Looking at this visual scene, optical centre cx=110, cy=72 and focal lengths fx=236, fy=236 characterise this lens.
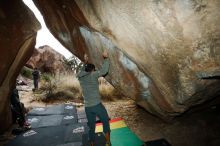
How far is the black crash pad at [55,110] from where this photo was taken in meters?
7.78

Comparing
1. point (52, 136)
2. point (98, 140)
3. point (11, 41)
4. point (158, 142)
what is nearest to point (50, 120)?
point (52, 136)

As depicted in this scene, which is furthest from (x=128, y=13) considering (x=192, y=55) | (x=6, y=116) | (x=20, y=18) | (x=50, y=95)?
(x=50, y=95)

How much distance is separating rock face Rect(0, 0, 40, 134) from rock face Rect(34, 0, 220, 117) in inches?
55.6

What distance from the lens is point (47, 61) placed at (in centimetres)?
1939

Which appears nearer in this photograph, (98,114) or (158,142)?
(98,114)

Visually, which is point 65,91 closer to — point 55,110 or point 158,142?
point 55,110

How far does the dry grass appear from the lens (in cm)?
962

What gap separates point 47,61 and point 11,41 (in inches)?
542

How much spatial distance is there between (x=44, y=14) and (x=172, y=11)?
187 inches

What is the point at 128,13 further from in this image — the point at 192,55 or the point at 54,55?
the point at 54,55

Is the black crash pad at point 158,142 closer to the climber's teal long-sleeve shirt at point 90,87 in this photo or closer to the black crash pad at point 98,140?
the black crash pad at point 98,140

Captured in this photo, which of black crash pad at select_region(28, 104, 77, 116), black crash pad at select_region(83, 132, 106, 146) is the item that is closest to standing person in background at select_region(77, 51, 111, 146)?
black crash pad at select_region(83, 132, 106, 146)

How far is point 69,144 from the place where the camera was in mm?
5164

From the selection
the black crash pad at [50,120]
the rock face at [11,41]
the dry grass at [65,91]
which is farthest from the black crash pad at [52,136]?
the dry grass at [65,91]
